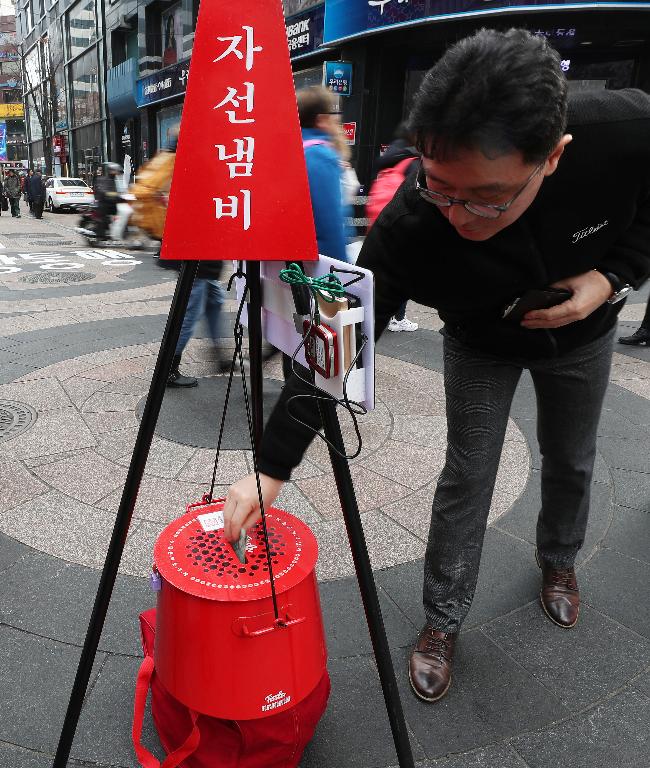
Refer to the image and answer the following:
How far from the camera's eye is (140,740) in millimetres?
1824

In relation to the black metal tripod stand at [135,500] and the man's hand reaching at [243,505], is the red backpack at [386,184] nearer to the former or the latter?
the black metal tripod stand at [135,500]

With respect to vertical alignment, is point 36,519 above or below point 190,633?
below

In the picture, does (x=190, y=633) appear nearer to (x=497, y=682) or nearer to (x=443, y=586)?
(x=443, y=586)

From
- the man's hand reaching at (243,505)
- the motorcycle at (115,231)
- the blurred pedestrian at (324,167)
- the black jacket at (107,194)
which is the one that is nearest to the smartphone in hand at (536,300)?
the man's hand reaching at (243,505)

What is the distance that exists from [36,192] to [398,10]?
15.5 meters

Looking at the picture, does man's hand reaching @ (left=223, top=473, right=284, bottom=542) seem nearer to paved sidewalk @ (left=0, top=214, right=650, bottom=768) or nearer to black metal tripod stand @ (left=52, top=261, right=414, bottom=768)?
black metal tripod stand @ (left=52, top=261, right=414, bottom=768)

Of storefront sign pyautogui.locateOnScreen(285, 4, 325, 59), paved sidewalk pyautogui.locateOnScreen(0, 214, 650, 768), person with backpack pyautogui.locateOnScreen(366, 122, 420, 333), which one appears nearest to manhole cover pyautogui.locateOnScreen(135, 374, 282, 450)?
paved sidewalk pyautogui.locateOnScreen(0, 214, 650, 768)

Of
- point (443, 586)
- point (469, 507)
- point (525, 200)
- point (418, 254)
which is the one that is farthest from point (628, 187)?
point (443, 586)

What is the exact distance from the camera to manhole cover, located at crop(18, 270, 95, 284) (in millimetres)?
9102

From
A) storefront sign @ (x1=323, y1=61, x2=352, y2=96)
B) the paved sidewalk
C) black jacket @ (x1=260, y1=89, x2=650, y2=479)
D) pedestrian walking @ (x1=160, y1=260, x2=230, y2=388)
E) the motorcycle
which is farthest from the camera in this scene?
storefront sign @ (x1=323, y1=61, x2=352, y2=96)

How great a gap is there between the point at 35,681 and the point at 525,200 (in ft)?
6.85

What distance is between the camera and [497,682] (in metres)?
2.10

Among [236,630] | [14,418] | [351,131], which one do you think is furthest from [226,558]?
[351,131]

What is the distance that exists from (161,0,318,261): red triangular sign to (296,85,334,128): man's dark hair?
227 centimetres
